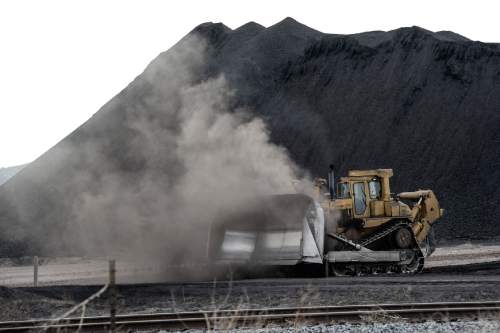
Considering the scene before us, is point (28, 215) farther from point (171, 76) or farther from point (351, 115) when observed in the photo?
point (351, 115)

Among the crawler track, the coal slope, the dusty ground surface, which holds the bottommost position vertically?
the crawler track

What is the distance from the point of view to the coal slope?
58.8 meters

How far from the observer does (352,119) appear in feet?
220

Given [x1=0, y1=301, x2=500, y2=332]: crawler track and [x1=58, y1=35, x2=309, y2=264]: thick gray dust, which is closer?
[x1=0, y1=301, x2=500, y2=332]: crawler track

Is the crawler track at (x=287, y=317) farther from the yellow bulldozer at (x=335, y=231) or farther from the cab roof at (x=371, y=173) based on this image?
the cab roof at (x=371, y=173)

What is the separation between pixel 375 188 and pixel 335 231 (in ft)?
6.59

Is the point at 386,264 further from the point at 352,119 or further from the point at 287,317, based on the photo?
the point at 352,119

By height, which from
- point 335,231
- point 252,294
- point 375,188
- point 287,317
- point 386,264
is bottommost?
point 287,317

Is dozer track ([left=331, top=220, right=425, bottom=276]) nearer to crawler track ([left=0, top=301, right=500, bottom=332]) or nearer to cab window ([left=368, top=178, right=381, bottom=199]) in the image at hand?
cab window ([left=368, top=178, right=381, bottom=199])

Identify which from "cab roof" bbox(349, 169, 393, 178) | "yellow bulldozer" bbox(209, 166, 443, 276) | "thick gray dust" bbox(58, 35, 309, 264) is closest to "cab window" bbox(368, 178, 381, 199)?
"yellow bulldozer" bbox(209, 166, 443, 276)

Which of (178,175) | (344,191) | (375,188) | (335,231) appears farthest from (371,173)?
(178,175)

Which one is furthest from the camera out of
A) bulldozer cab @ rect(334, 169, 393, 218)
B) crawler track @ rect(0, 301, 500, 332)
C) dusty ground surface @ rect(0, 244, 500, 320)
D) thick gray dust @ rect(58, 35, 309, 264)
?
thick gray dust @ rect(58, 35, 309, 264)

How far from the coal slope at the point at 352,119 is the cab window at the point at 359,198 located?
28554 millimetres

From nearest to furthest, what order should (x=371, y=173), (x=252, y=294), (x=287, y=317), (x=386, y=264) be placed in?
(x=287, y=317)
(x=252, y=294)
(x=386, y=264)
(x=371, y=173)
